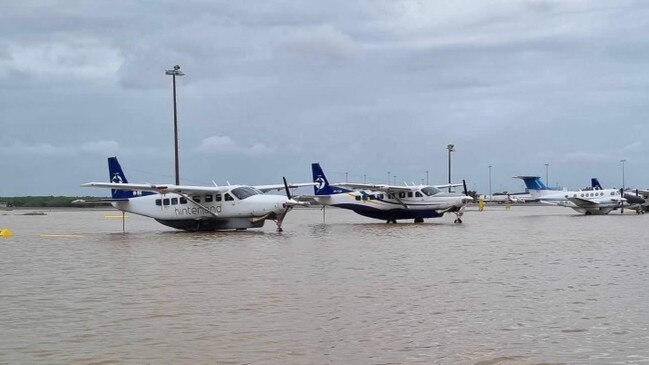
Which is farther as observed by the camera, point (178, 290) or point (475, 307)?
point (178, 290)

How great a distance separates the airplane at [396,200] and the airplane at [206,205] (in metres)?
13.0

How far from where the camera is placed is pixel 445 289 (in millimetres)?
15453

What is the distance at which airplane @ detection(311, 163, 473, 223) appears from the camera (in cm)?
4988

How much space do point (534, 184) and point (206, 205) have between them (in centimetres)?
5327

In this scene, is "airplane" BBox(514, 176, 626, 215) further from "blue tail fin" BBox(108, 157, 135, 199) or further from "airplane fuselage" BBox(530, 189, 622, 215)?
"blue tail fin" BBox(108, 157, 135, 199)

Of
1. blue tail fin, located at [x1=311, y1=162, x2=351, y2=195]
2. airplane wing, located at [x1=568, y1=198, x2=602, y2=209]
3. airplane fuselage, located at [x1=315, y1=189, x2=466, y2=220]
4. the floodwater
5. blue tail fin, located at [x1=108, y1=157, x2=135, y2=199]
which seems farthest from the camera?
airplane wing, located at [x1=568, y1=198, x2=602, y2=209]

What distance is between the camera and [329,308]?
13.1 metres

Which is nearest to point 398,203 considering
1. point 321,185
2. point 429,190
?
point 429,190

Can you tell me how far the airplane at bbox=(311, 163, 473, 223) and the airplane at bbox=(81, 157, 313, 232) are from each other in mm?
12969

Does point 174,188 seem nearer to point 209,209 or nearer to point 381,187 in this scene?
point 209,209

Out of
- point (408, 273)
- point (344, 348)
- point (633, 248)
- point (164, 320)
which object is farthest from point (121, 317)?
point (633, 248)

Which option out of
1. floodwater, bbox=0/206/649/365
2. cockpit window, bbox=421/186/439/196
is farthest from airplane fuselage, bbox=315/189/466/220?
floodwater, bbox=0/206/649/365

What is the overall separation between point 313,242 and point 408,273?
13.0 m

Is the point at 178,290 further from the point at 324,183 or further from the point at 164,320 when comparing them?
the point at 324,183
